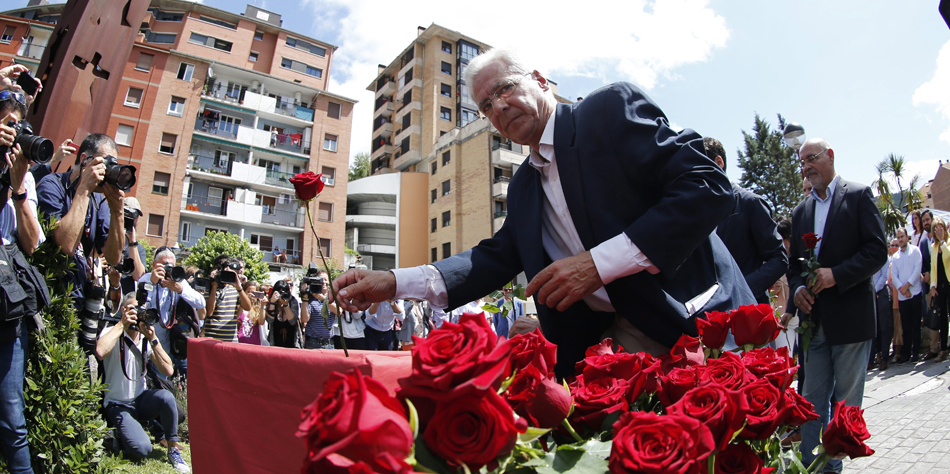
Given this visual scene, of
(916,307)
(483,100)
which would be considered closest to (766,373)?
(483,100)

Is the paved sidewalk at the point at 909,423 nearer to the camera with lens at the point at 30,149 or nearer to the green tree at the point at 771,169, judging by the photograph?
the camera with lens at the point at 30,149

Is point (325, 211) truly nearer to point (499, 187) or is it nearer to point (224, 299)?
point (499, 187)

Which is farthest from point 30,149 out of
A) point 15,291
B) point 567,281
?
point 567,281

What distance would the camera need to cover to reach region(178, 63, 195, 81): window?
35753mm

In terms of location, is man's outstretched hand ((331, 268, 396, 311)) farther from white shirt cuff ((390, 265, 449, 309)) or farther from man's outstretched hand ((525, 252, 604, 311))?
man's outstretched hand ((525, 252, 604, 311))

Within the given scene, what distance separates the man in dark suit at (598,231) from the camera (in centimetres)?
151

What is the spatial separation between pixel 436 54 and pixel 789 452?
50519mm

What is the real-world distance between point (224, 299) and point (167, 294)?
0.77 m

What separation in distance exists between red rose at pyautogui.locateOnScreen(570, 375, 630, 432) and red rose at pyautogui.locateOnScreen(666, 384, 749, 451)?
82 mm

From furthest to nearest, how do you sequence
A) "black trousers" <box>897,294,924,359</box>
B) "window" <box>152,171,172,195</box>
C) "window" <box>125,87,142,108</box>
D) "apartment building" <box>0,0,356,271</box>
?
"window" <box>125,87,142,108</box> < "apartment building" <box>0,0,356,271</box> < "window" <box>152,171,172,195</box> < "black trousers" <box>897,294,924,359</box>

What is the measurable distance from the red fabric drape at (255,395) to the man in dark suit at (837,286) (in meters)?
3.26

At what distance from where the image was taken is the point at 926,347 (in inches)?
336

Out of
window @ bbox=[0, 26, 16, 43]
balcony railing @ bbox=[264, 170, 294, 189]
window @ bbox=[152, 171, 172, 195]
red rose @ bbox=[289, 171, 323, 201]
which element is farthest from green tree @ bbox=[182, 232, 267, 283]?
red rose @ bbox=[289, 171, 323, 201]

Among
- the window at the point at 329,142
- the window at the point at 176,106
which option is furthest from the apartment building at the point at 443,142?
the window at the point at 176,106
